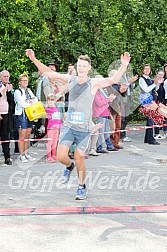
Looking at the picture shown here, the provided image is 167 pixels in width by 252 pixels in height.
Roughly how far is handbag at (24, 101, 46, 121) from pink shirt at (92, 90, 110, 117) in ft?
4.19

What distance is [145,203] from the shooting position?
696 centimetres

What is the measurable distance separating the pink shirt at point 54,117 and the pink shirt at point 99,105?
990 millimetres

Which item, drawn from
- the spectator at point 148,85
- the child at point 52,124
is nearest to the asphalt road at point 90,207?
the child at point 52,124

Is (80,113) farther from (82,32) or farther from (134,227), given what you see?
(82,32)

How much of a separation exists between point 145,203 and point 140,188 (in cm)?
89

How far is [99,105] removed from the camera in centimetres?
1097

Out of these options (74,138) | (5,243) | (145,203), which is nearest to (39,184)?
(74,138)

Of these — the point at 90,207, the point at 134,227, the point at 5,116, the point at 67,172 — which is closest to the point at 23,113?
the point at 5,116

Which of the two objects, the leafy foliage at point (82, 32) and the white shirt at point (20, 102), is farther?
the leafy foliage at point (82, 32)

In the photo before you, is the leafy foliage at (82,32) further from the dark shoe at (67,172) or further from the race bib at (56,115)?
the dark shoe at (67,172)

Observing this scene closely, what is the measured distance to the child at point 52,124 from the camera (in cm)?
1028

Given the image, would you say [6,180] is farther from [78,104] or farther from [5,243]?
[5,243]

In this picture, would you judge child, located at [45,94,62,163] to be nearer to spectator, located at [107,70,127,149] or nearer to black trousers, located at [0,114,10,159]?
black trousers, located at [0,114,10,159]

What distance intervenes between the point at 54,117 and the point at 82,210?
3.89 meters
